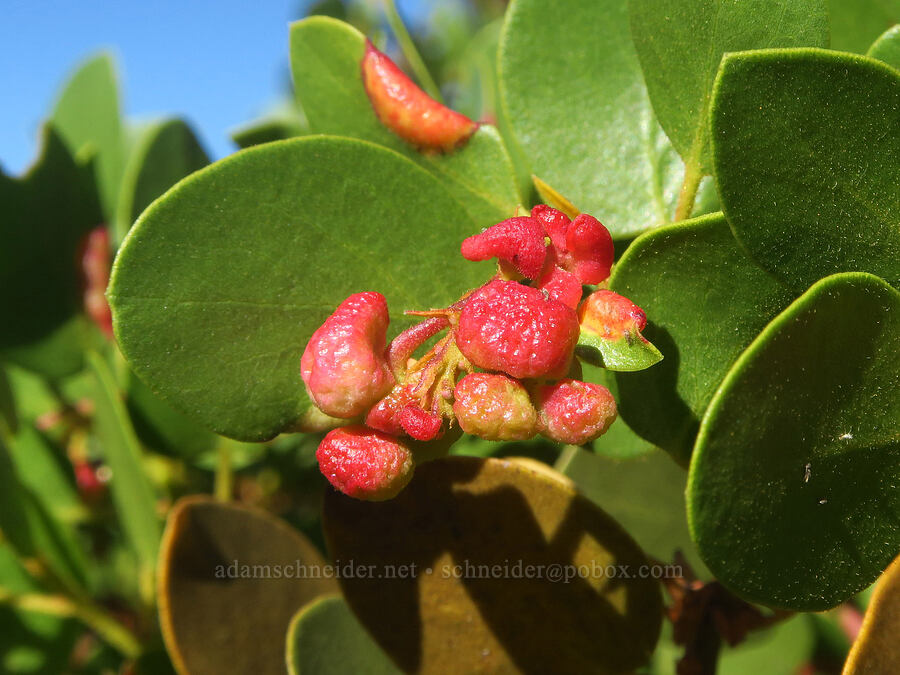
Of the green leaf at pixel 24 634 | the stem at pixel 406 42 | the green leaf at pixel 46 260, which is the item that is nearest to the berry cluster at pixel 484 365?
the stem at pixel 406 42

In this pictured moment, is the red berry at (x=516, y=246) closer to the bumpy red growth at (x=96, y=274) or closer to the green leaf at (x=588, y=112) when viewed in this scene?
the green leaf at (x=588, y=112)

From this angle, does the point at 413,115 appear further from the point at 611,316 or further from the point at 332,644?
the point at 332,644

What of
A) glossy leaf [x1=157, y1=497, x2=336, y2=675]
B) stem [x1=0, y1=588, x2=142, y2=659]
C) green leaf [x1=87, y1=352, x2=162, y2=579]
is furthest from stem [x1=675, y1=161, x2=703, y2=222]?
stem [x1=0, y1=588, x2=142, y2=659]

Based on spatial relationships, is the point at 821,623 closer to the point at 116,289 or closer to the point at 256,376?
the point at 256,376

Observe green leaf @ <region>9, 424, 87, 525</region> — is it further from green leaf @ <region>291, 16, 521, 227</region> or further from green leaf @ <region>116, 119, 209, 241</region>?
green leaf @ <region>291, 16, 521, 227</region>

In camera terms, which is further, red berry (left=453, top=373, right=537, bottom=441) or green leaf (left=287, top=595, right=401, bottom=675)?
green leaf (left=287, top=595, right=401, bottom=675)

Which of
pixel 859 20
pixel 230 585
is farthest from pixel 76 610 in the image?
pixel 859 20
